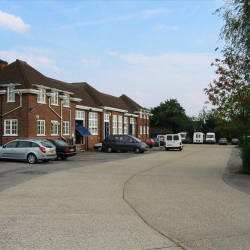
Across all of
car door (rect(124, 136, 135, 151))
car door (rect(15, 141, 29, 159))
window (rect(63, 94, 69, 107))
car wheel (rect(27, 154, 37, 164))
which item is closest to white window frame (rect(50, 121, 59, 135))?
window (rect(63, 94, 69, 107))

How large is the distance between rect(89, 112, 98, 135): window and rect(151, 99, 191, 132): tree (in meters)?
55.0

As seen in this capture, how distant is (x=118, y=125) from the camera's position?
5262 cm

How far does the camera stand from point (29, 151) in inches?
862

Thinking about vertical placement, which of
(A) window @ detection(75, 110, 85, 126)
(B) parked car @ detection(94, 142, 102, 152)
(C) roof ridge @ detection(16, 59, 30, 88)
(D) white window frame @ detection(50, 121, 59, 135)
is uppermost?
(C) roof ridge @ detection(16, 59, 30, 88)

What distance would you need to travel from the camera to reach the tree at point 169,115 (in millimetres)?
99500

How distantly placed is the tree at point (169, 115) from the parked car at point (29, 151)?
7745cm

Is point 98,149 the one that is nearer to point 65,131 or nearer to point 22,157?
point 65,131

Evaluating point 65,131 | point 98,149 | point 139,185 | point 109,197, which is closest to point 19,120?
point 65,131

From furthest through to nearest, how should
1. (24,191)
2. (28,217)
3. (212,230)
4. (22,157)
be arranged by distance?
(22,157) < (24,191) < (28,217) < (212,230)

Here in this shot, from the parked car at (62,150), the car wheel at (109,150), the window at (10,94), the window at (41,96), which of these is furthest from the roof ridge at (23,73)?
the car wheel at (109,150)

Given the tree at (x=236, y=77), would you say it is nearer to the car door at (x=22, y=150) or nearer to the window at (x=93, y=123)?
the car door at (x=22, y=150)

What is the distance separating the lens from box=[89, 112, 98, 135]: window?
43569 millimetres

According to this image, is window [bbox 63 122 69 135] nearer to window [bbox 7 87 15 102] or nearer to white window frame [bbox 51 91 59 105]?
Result: white window frame [bbox 51 91 59 105]

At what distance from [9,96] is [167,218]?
25.9 m
